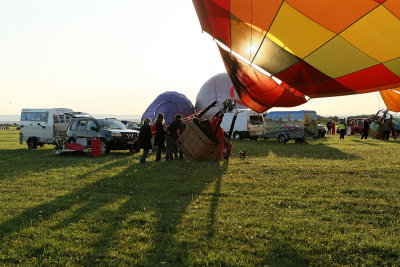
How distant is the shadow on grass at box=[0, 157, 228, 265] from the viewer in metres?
4.68

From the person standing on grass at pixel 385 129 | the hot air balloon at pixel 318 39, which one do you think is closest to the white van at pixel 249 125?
the person standing on grass at pixel 385 129

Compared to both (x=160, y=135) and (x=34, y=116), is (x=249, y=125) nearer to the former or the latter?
(x=34, y=116)

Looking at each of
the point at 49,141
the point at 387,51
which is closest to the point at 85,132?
the point at 49,141

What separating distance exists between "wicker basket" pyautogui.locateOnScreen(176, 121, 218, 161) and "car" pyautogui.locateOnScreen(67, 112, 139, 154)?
508 cm

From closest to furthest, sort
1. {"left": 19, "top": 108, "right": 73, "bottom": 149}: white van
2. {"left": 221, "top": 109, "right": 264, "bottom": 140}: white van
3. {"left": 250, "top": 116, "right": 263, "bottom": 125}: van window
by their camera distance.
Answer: {"left": 19, "top": 108, "right": 73, "bottom": 149}: white van < {"left": 221, "top": 109, "right": 264, "bottom": 140}: white van < {"left": 250, "top": 116, "right": 263, "bottom": 125}: van window

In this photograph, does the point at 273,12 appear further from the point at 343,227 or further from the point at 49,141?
the point at 49,141

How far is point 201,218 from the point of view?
5.92 m

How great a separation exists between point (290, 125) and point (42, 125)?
53.4ft

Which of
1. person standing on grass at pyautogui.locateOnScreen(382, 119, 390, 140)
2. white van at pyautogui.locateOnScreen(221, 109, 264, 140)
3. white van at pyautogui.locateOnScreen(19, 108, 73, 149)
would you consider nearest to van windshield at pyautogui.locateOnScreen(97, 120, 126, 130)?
white van at pyautogui.locateOnScreen(19, 108, 73, 149)

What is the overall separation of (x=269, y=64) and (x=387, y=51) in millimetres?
2529

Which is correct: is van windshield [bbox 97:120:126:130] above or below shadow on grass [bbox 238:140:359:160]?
above

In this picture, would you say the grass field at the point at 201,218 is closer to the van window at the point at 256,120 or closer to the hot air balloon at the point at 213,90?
the van window at the point at 256,120

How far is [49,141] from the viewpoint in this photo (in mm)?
19250

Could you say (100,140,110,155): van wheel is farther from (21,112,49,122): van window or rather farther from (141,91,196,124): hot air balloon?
(141,91,196,124): hot air balloon
